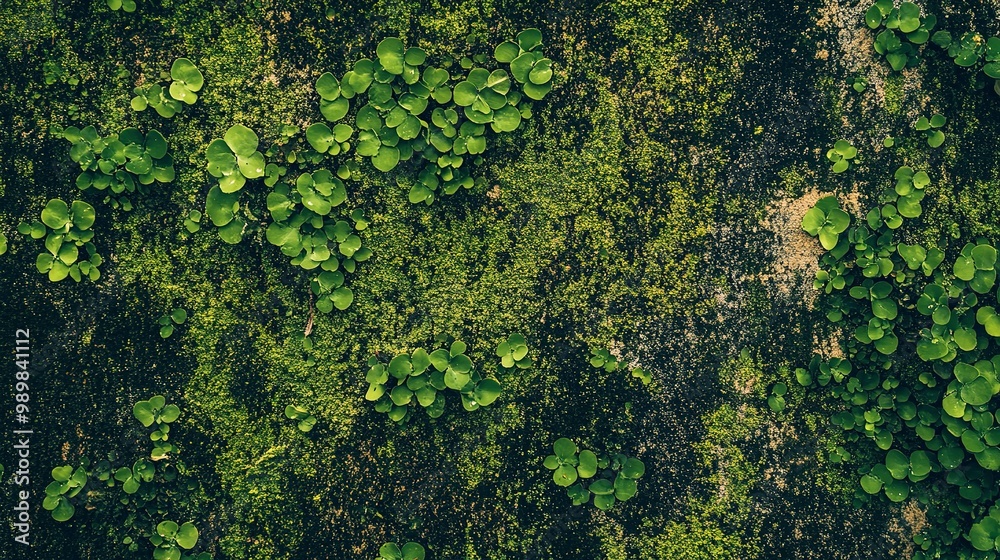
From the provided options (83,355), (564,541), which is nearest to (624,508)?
(564,541)

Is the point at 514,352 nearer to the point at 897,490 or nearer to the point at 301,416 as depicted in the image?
the point at 301,416

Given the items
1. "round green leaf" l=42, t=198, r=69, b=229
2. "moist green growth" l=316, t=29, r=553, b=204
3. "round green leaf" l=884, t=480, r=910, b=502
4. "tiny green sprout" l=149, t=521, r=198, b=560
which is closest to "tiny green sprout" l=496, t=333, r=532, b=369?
"moist green growth" l=316, t=29, r=553, b=204

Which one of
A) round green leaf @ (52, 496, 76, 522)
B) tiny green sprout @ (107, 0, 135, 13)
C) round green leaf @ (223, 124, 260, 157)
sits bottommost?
round green leaf @ (52, 496, 76, 522)

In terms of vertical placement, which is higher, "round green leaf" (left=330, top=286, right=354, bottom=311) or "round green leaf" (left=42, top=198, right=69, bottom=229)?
"round green leaf" (left=42, top=198, right=69, bottom=229)

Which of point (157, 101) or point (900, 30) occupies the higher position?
point (900, 30)

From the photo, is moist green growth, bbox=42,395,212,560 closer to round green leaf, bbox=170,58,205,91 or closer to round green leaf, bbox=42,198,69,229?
round green leaf, bbox=42,198,69,229

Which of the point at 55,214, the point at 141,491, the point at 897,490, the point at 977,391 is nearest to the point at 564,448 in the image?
the point at 897,490

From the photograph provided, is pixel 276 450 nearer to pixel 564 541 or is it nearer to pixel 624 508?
pixel 564 541
